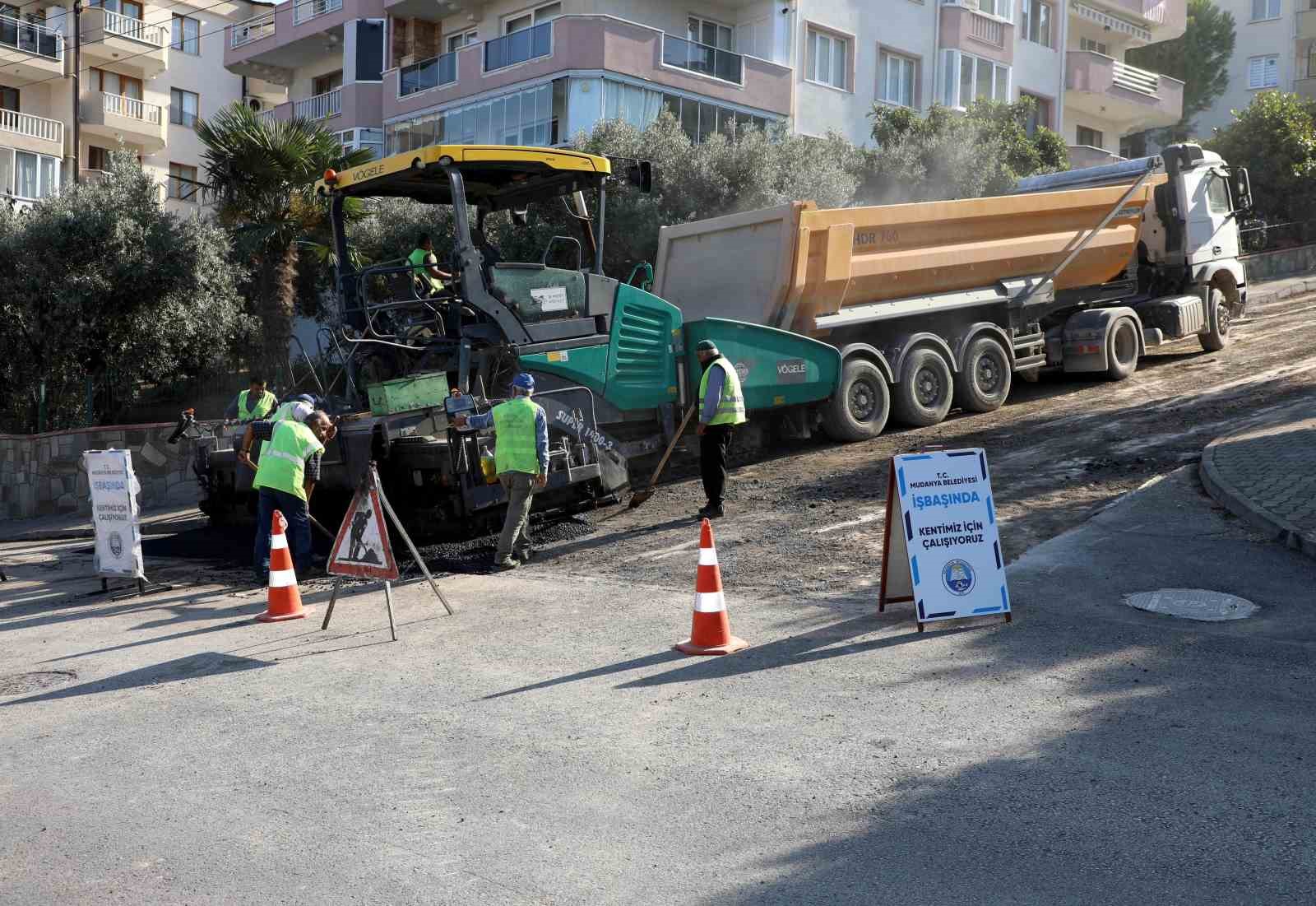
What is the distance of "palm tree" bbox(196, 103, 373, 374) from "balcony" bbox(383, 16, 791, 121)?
22.0ft

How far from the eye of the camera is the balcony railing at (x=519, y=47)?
2531 centimetres

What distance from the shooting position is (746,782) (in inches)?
197

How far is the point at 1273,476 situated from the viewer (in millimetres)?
10508

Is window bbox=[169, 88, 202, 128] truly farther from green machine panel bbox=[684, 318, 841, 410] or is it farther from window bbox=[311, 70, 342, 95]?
green machine panel bbox=[684, 318, 841, 410]

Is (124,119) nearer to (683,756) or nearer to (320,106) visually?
(320,106)

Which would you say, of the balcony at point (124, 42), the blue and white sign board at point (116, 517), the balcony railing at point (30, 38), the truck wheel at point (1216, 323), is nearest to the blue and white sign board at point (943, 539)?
the blue and white sign board at point (116, 517)

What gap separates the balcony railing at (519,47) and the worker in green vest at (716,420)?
51.9ft

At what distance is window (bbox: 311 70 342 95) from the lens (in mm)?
34875

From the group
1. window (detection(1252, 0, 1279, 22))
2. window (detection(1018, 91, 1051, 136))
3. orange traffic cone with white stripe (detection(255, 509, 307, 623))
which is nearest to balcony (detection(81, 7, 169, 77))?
window (detection(1018, 91, 1051, 136))

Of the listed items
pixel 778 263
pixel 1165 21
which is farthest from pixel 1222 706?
pixel 1165 21

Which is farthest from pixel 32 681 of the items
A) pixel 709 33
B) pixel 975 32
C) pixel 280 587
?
pixel 975 32

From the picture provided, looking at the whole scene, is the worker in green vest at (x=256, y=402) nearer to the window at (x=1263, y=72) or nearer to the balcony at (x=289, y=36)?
the balcony at (x=289, y=36)

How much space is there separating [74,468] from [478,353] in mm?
8608

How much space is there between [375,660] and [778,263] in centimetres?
745
